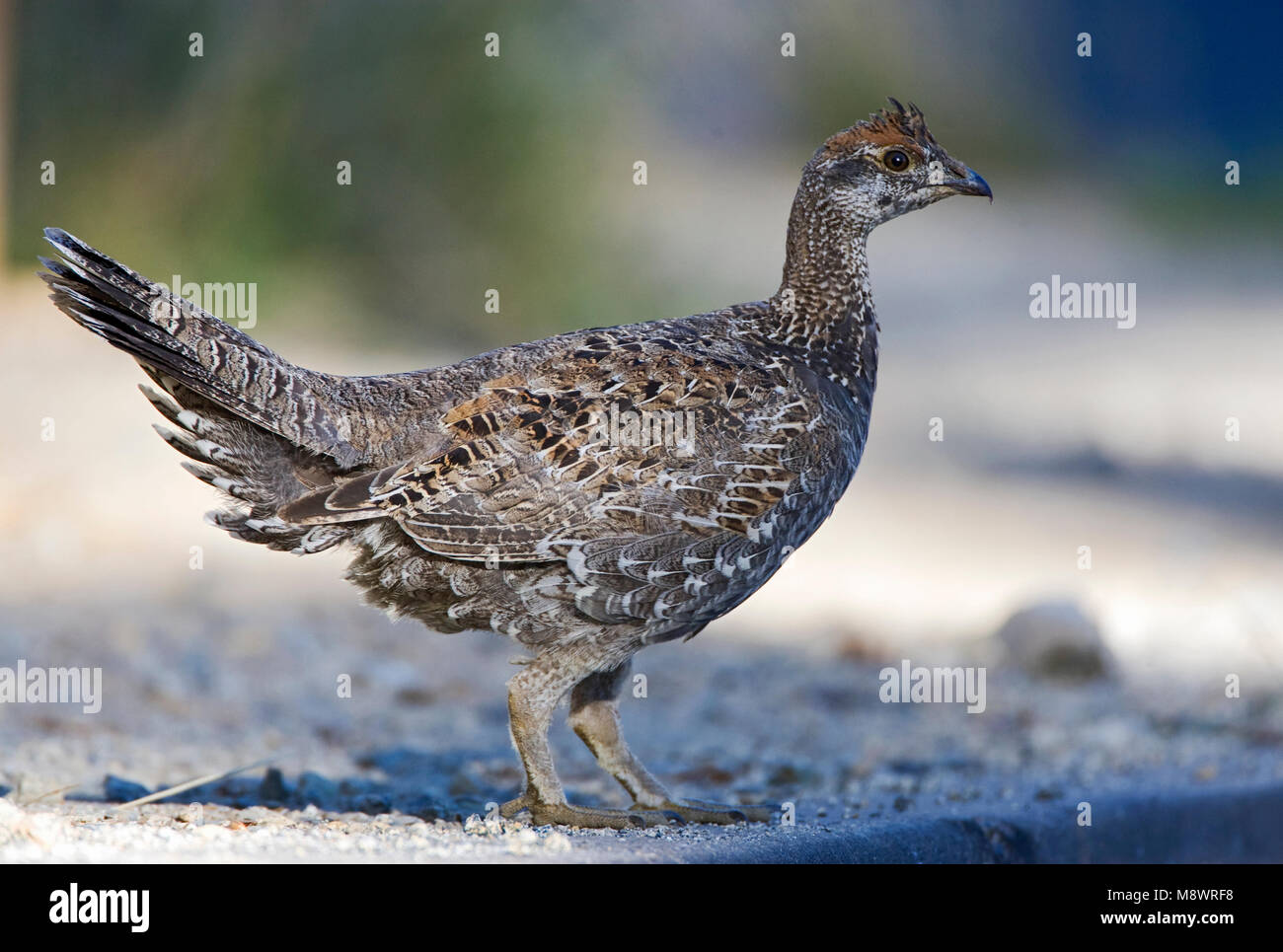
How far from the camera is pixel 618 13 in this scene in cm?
2397

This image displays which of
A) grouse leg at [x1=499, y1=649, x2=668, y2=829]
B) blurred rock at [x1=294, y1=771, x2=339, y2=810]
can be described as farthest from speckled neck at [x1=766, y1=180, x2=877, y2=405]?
blurred rock at [x1=294, y1=771, x2=339, y2=810]

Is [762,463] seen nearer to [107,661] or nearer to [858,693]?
[858,693]

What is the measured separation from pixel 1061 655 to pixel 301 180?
1251cm

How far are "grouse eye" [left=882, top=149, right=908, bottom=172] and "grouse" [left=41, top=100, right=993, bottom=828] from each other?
3.59ft

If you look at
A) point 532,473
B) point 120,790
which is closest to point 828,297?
point 532,473

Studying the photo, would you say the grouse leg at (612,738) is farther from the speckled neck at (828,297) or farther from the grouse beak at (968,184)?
the grouse beak at (968,184)

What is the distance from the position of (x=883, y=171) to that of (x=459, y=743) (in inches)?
165

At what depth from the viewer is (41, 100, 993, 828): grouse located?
18.3ft

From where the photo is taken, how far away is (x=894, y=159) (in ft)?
Answer: 21.5

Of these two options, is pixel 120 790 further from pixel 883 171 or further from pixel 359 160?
pixel 359 160

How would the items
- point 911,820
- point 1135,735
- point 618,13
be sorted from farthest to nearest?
point 618,13 → point 1135,735 → point 911,820

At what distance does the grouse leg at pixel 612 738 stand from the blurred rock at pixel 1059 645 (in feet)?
13.8

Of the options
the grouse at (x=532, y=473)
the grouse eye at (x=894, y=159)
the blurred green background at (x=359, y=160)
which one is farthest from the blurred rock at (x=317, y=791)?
the blurred green background at (x=359, y=160)
